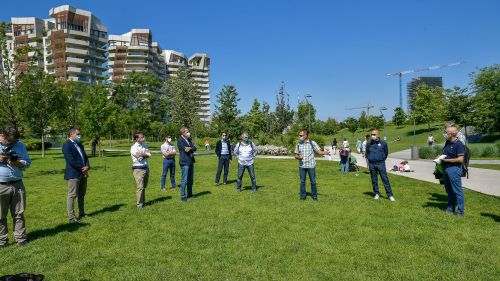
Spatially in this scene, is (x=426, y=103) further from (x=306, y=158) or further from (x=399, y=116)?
(x=306, y=158)

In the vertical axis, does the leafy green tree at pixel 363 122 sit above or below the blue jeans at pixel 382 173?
above

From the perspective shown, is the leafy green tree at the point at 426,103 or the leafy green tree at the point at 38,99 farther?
the leafy green tree at the point at 426,103

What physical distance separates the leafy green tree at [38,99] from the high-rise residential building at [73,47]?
64.1 metres

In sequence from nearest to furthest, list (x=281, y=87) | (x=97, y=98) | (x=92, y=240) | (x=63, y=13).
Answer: (x=92, y=240) < (x=97, y=98) < (x=281, y=87) < (x=63, y=13)

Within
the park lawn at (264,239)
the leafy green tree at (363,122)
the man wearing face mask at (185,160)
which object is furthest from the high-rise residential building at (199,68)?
the park lawn at (264,239)

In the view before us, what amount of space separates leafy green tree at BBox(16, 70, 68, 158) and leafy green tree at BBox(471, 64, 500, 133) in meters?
39.7

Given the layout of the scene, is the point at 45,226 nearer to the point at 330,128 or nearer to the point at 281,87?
the point at 281,87

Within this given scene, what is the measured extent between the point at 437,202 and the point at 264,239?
5.71 m

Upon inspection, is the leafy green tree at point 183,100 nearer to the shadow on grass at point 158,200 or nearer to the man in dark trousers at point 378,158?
the shadow on grass at point 158,200

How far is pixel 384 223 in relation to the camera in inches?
284

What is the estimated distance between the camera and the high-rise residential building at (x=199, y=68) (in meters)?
129

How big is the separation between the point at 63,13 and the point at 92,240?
95487 mm

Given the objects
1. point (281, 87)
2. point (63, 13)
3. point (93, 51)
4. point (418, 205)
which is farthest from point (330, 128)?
point (418, 205)

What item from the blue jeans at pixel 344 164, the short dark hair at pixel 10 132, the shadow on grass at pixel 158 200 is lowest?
the shadow on grass at pixel 158 200
